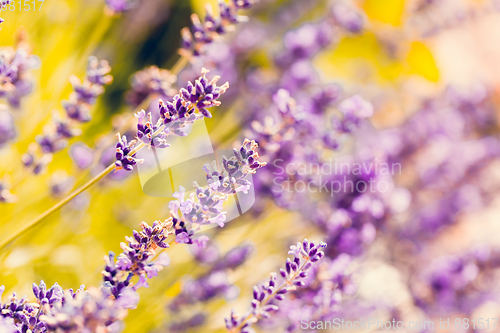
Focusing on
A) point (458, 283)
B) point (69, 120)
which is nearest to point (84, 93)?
point (69, 120)

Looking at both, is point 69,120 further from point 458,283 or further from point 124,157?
point 458,283

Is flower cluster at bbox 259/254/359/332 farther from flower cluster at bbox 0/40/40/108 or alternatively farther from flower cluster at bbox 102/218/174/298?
flower cluster at bbox 0/40/40/108

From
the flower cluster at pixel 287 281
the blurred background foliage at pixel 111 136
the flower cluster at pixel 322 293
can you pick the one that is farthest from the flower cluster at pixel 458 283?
the flower cluster at pixel 287 281

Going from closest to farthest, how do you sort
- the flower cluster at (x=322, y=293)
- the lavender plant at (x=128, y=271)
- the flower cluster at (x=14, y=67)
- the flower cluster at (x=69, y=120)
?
the lavender plant at (x=128, y=271) < the flower cluster at (x=14, y=67) < the flower cluster at (x=69, y=120) < the flower cluster at (x=322, y=293)

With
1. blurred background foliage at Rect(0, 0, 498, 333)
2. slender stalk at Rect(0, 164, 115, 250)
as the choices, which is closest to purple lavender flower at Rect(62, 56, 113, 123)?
blurred background foliage at Rect(0, 0, 498, 333)

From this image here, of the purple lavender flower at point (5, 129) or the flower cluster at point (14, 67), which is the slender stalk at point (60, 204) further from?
the purple lavender flower at point (5, 129)
